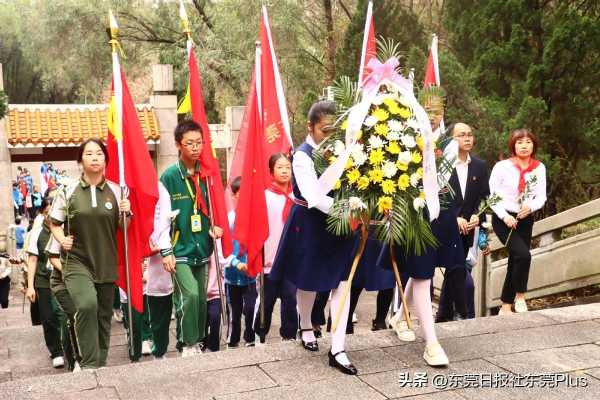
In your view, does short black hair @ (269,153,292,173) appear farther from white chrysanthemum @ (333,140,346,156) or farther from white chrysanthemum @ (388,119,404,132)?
white chrysanthemum @ (388,119,404,132)

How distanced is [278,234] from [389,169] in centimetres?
219

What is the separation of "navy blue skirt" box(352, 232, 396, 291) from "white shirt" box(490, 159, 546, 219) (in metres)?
1.46

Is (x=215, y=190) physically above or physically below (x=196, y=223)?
above

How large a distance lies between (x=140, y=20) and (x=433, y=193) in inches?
733

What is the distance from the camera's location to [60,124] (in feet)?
47.5

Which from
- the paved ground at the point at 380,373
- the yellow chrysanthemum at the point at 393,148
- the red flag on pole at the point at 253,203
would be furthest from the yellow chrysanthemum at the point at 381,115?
the red flag on pole at the point at 253,203

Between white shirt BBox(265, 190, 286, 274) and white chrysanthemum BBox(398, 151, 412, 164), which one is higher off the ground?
white chrysanthemum BBox(398, 151, 412, 164)

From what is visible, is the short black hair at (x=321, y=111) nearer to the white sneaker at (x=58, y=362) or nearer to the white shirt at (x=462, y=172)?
the white shirt at (x=462, y=172)

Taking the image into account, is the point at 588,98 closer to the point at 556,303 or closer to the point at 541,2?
→ the point at 541,2

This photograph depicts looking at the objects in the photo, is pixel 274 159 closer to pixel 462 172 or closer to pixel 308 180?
pixel 462 172

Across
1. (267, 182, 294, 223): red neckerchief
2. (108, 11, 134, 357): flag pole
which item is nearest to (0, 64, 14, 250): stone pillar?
(108, 11, 134, 357): flag pole

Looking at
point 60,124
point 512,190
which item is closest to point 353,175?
point 512,190

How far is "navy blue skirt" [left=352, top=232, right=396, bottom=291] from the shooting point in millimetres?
4633

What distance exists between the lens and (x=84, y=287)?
14.5 feet
